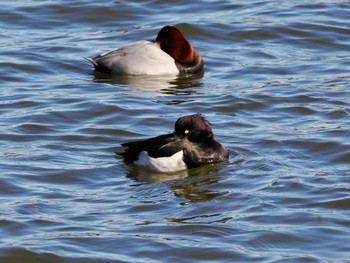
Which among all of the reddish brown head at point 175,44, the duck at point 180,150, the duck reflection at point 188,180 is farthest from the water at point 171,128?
the reddish brown head at point 175,44

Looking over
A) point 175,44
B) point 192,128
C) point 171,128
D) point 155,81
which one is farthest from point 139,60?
point 192,128

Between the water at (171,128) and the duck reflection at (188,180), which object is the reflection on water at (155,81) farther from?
the duck reflection at (188,180)

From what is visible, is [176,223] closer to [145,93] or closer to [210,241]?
[210,241]

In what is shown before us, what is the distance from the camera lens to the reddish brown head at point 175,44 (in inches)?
590

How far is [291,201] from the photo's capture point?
31.5 ft

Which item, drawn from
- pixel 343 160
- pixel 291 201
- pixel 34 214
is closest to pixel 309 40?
pixel 343 160

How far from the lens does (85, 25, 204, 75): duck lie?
14.7 meters

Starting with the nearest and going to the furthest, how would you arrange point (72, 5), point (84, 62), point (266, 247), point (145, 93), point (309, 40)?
point (266, 247)
point (145, 93)
point (84, 62)
point (309, 40)
point (72, 5)

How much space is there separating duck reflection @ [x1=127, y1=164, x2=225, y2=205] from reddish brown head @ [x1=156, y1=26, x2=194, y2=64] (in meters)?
4.39

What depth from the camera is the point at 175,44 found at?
15.0 meters

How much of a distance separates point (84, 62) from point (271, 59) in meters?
2.67

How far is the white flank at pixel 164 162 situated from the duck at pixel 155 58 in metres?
4.08

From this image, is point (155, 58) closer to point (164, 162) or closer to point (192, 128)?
point (192, 128)

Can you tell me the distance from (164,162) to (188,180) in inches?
14.9
